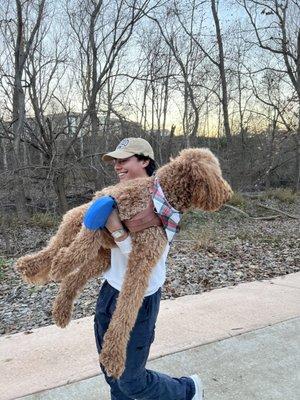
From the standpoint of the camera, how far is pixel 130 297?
5.89ft

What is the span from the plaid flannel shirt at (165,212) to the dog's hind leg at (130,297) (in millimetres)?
51

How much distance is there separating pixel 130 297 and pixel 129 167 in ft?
2.05

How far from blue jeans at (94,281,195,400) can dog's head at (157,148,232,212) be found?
460 mm

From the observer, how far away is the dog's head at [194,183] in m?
1.83

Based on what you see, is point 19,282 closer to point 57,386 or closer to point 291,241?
point 57,386

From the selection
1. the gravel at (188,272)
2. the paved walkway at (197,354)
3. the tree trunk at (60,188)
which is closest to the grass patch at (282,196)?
the gravel at (188,272)

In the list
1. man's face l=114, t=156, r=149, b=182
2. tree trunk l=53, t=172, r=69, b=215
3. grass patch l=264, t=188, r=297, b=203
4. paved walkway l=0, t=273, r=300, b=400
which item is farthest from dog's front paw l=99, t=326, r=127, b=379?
grass patch l=264, t=188, r=297, b=203

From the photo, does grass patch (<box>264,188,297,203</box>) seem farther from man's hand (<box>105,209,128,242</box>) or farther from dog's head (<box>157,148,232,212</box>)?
man's hand (<box>105,209,128,242</box>)

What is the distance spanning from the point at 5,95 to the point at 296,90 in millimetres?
13095

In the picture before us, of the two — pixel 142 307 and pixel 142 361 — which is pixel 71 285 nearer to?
pixel 142 307

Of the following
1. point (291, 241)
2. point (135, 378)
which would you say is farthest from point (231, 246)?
point (135, 378)

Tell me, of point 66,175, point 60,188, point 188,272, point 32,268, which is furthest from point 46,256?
point 66,175

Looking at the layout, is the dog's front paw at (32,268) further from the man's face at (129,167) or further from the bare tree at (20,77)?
the bare tree at (20,77)

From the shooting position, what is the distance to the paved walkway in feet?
8.82
